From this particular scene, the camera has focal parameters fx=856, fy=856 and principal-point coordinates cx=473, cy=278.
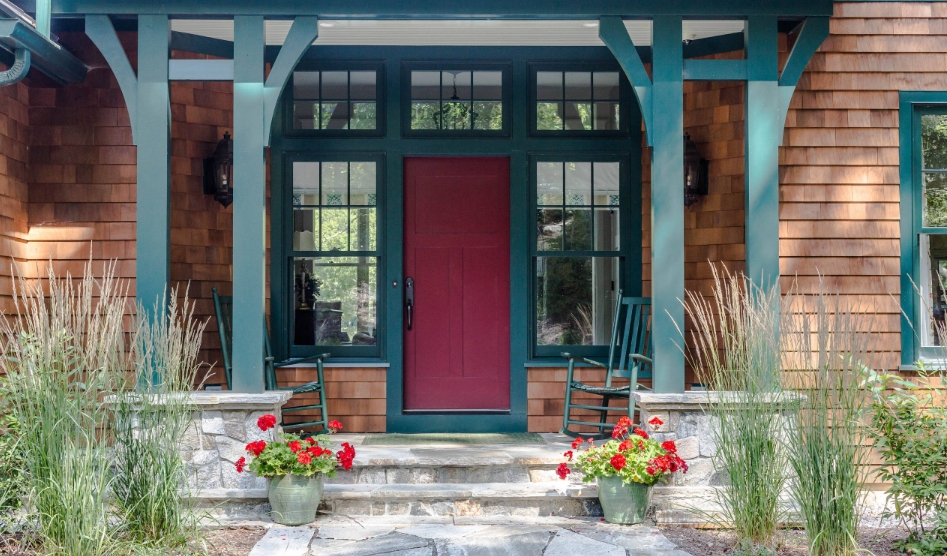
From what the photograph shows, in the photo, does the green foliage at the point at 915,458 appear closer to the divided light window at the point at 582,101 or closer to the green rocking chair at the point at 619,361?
the green rocking chair at the point at 619,361

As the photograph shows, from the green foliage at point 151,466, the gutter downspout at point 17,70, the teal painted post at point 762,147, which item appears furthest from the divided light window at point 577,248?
the gutter downspout at point 17,70

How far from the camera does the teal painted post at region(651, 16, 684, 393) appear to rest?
4426 mm

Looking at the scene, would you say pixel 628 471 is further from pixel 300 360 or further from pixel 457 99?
pixel 457 99

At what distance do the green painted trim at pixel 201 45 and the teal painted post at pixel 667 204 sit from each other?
2466 mm

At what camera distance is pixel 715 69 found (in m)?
4.53

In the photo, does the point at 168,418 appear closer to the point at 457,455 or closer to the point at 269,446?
the point at 269,446

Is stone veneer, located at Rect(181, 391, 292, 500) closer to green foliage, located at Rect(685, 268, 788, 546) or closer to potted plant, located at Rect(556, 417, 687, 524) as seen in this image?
potted plant, located at Rect(556, 417, 687, 524)

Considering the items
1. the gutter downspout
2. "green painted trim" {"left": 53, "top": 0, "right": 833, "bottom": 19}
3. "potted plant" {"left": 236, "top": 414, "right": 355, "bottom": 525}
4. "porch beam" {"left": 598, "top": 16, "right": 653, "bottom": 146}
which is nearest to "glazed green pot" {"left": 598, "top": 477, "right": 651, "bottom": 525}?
"potted plant" {"left": 236, "top": 414, "right": 355, "bottom": 525}

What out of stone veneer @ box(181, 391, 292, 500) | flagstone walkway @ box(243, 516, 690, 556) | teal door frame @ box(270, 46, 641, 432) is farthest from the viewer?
teal door frame @ box(270, 46, 641, 432)

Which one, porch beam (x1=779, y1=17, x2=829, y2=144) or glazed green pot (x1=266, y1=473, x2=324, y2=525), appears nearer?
glazed green pot (x1=266, y1=473, x2=324, y2=525)

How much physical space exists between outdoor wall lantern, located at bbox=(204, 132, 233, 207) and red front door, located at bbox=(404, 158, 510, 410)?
3.69 ft

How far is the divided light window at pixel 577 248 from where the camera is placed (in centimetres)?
564

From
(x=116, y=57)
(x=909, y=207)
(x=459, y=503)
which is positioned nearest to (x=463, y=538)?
(x=459, y=503)

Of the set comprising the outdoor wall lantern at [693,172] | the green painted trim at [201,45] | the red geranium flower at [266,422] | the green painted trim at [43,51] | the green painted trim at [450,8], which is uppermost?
the green painted trim at [450,8]
